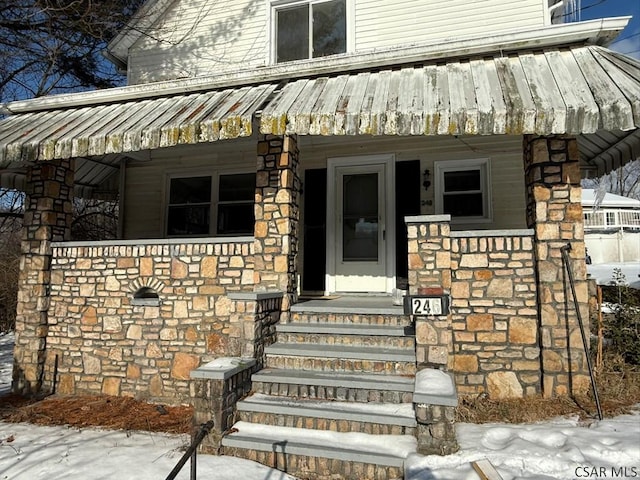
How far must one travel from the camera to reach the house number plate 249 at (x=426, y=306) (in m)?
4.35

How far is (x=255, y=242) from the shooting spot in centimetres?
573

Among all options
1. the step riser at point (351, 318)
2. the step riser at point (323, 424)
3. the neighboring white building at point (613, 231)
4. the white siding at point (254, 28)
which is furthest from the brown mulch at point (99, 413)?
the neighboring white building at point (613, 231)

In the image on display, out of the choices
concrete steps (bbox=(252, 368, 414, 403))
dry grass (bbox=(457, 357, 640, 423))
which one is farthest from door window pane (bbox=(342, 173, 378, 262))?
dry grass (bbox=(457, 357, 640, 423))

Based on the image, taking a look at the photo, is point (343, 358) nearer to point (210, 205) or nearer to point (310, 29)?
point (210, 205)

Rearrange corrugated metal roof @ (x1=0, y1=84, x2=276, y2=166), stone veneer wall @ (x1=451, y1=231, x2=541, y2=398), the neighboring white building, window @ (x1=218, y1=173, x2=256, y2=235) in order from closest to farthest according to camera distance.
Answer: stone veneer wall @ (x1=451, y1=231, x2=541, y2=398), corrugated metal roof @ (x1=0, y1=84, x2=276, y2=166), window @ (x1=218, y1=173, x2=256, y2=235), the neighboring white building

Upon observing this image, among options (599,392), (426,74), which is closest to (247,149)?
(426,74)

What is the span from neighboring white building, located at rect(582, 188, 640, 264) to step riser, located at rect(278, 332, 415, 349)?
1879 centimetres

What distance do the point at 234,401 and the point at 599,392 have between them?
412 centimetres

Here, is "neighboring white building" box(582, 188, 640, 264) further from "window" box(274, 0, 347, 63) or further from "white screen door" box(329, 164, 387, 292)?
"window" box(274, 0, 347, 63)

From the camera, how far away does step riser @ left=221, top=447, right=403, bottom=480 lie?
3.56 metres

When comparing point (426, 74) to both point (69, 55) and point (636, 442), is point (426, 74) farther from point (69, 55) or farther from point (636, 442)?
point (69, 55)

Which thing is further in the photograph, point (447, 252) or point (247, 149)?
point (247, 149)

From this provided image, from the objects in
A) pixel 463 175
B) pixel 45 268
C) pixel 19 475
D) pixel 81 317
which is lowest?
pixel 19 475

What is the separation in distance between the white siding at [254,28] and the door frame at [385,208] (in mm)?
2083
